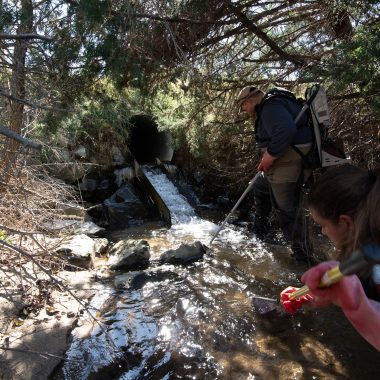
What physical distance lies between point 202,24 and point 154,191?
4963 mm

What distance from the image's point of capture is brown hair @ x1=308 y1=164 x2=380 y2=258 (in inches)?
54.1

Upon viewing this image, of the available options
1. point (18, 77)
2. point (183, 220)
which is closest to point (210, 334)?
point (18, 77)

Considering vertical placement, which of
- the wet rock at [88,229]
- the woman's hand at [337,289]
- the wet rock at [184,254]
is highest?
the woman's hand at [337,289]

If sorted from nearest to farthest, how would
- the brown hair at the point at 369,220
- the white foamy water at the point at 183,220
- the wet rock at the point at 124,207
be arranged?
the brown hair at the point at 369,220 < the white foamy water at the point at 183,220 < the wet rock at the point at 124,207

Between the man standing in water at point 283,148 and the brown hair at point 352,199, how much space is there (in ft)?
7.12

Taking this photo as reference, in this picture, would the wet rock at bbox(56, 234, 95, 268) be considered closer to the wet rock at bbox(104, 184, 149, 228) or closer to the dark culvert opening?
the wet rock at bbox(104, 184, 149, 228)

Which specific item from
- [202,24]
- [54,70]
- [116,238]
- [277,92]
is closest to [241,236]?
[116,238]

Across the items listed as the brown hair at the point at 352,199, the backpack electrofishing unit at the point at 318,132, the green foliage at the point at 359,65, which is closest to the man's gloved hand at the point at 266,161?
the backpack electrofishing unit at the point at 318,132

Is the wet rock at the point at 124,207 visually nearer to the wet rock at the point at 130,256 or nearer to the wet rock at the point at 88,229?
the wet rock at the point at 88,229

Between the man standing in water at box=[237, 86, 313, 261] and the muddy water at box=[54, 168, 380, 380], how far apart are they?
611mm

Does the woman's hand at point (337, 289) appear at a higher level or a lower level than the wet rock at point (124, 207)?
higher

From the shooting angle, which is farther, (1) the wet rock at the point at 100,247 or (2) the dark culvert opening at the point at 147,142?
(2) the dark culvert opening at the point at 147,142

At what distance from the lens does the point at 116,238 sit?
6793 millimetres

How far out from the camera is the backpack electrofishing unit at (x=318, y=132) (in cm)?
369
